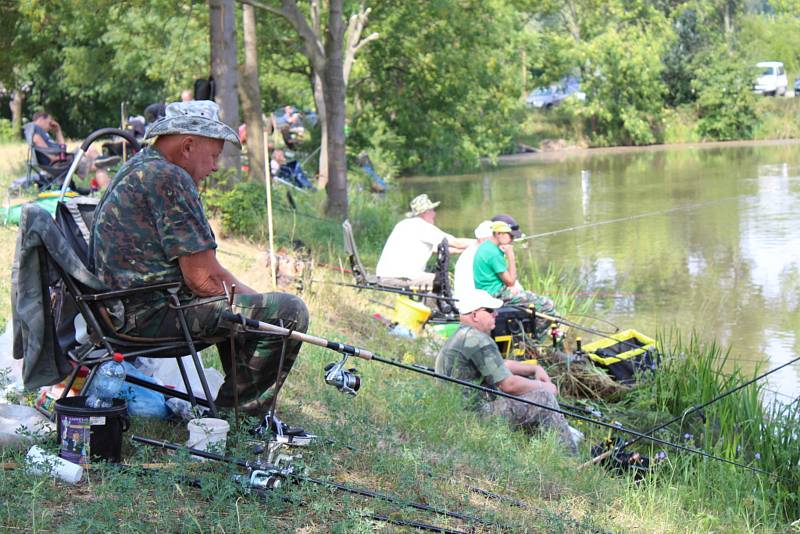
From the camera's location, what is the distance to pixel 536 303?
9.30 m

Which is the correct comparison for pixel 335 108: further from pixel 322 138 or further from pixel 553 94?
pixel 553 94

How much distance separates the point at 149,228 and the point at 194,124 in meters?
0.46

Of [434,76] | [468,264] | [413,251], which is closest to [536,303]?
[468,264]

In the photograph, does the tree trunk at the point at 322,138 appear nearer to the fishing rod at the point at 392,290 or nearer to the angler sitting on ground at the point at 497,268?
the fishing rod at the point at 392,290

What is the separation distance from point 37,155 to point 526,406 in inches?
341

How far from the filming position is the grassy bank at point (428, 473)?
3691 mm

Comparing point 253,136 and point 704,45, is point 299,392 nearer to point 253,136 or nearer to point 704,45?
point 253,136

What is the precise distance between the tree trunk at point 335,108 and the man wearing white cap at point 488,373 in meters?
8.05

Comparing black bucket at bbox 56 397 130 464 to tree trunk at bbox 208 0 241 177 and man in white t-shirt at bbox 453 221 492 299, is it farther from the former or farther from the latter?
tree trunk at bbox 208 0 241 177

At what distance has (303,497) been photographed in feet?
12.7

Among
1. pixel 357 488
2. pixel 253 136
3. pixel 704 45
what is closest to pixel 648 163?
pixel 704 45

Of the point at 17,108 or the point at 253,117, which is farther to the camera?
the point at 17,108

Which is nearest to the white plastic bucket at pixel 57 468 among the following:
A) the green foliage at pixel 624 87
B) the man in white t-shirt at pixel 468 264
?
the man in white t-shirt at pixel 468 264

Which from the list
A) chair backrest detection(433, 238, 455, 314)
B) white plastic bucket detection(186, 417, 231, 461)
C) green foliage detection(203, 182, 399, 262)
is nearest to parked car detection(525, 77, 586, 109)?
green foliage detection(203, 182, 399, 262)
